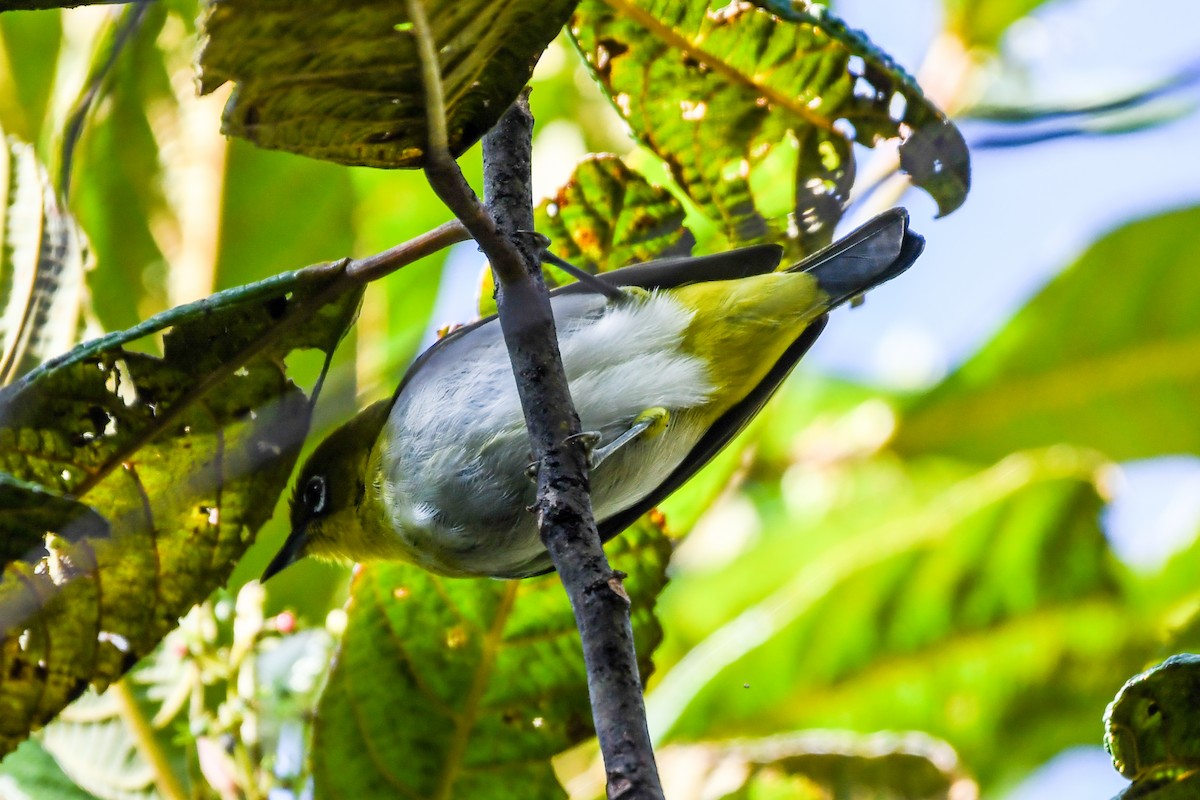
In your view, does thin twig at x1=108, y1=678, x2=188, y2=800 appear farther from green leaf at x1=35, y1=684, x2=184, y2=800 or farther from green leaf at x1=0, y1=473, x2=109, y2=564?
green leaf at x1=0, y1=473, x2=109, y2=564

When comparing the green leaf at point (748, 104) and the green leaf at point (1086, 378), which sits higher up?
the green leaf at point (1086, 378)

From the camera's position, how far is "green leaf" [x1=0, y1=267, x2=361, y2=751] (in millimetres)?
1711

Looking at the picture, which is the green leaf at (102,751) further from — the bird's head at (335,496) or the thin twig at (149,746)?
A: the bird's head at (335,496)

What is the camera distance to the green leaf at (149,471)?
1711mm

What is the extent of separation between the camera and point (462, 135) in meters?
1.33

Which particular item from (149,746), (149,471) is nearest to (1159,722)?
(149,471)

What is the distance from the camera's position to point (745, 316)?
2549 millimetres

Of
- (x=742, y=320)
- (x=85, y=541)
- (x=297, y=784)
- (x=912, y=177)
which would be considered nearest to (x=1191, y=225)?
(x=742, y=320)

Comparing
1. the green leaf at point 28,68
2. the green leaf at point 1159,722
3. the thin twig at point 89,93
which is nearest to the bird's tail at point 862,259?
the green leaf at point 1159,722

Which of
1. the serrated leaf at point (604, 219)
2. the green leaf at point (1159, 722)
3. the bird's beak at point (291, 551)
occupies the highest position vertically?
the serrated leaf at point (604, 219)

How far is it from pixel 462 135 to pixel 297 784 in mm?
1323

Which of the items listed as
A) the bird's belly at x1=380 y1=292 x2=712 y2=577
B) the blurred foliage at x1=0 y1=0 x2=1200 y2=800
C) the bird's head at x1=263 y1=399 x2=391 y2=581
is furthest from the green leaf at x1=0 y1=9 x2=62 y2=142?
the bird's belly at x1=380 y1=292 x2=712 y2=577

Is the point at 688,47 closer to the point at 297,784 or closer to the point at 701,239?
the point at 701,239

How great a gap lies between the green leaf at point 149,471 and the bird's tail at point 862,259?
1121 mm
